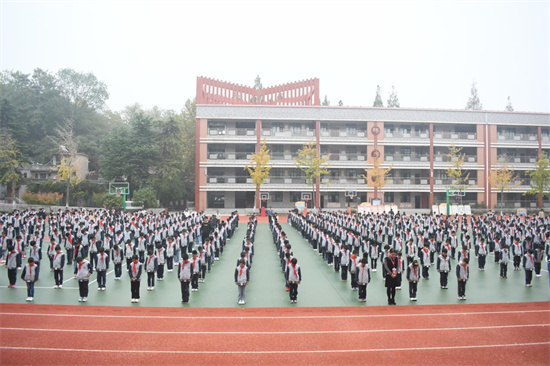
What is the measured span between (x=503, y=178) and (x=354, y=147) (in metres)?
14.7

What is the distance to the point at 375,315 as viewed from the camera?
9.18 metres

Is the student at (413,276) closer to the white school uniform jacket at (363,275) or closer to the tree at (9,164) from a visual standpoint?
the white school uniform jacket at (363,275)

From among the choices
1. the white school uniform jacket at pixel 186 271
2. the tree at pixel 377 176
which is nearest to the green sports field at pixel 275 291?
the white school uniform jacket at pixel 186 271

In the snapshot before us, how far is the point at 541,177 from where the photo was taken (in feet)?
120

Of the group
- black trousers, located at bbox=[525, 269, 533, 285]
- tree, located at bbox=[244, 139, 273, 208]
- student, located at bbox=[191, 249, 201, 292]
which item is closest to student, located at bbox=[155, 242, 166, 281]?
student, located at bbox=[191, 249, 201, 292]

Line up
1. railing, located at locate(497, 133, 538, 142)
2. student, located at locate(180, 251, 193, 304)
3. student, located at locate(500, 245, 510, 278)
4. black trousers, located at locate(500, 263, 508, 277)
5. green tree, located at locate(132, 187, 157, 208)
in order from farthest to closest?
railing, located at locate(497, 133, 538, 142) < green tree, located at locate(132, 187, 157, 208) < black trousers, located at locate(500, 263, 508, 277) < student, located at locate(500, 245, 510, 278) < student, located at locate(180, 251, 193, 304)

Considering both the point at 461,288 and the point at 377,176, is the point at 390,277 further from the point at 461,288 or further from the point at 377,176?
the point at 377,176

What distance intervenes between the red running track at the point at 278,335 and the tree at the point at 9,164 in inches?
1217

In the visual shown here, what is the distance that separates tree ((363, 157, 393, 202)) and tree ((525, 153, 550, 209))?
14360mm

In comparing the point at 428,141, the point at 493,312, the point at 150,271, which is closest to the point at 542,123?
the point at 428,141

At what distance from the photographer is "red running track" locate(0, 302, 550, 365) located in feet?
22.7

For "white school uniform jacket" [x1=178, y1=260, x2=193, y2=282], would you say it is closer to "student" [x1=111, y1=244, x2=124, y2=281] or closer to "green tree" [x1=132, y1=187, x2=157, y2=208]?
"student" [x1=111, y1=244, x2=124, y2=281]

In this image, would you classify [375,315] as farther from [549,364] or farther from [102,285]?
[102,285]

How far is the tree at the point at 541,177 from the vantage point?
36500 millimetres
